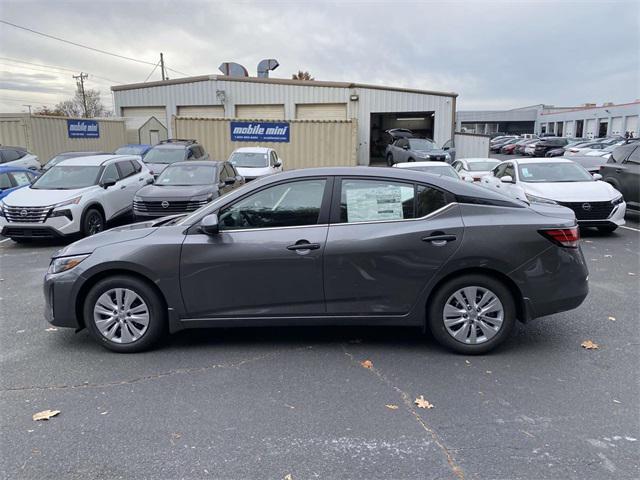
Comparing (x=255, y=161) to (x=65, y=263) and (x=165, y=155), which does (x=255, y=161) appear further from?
(x=65, y=263)

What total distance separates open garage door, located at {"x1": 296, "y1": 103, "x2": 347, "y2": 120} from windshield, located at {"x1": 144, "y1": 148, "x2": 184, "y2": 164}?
1087 centimetres

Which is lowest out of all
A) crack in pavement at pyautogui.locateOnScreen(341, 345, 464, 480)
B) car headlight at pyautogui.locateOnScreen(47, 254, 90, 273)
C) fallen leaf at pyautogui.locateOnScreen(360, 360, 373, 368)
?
crack in pavement at pyautogui.locateOnScreen(341, 345, 464, 480)

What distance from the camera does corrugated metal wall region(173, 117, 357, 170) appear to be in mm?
21594

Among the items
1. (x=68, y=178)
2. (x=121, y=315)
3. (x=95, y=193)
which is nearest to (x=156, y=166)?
(x=68, y=178)

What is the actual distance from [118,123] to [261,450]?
91.5ft

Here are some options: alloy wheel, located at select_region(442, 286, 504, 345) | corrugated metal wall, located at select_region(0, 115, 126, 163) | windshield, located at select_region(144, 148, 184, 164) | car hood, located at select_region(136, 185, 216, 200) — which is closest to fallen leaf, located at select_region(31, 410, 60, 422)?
alloy wheel, located at select_region(442, 286, 504, 345)

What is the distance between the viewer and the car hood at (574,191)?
960cm

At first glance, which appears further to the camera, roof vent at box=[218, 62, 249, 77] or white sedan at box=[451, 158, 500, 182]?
roof vent at box=[218, 62, 249, 77]

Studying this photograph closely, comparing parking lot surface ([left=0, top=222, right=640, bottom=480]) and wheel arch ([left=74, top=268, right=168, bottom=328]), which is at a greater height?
wheel arch ([left=74, top=268, right=168, bottom=328])

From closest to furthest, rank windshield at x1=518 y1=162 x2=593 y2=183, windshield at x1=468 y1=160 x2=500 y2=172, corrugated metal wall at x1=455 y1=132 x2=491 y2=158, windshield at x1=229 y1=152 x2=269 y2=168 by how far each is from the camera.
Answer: windshield at x1=518 y1=162 x2=593 y2=183, windshield at x1=468 y1=160 x2=500 y2=172, windshield at x1=229 y1=152 x2=269 y2=168, corrugated metal wall at x1=455 y1=132 x2=491 y2=158

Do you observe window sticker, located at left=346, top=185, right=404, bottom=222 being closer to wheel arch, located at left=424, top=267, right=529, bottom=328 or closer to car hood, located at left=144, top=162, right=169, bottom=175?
wheel arch, located at left=424, top=267, right=529, bottom=328

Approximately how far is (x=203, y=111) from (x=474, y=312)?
25639 millimetres

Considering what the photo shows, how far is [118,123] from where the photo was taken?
27.5 metres

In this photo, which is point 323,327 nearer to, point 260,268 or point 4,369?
point 260,268
